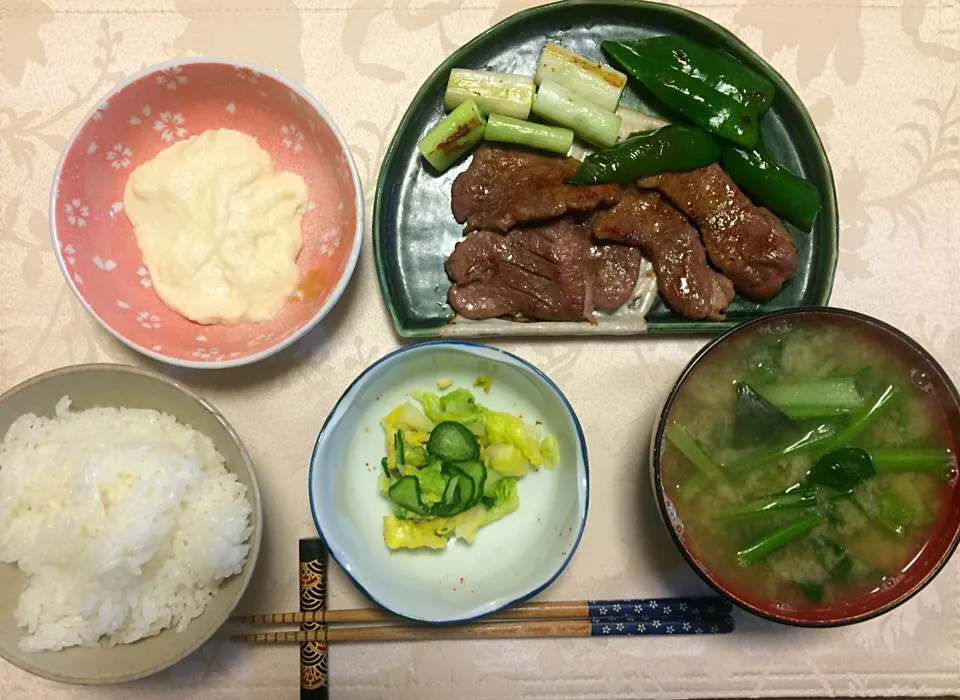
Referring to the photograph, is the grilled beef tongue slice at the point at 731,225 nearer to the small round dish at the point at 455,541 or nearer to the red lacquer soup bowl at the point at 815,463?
the red lacquer soup bowl at the point at 815,463

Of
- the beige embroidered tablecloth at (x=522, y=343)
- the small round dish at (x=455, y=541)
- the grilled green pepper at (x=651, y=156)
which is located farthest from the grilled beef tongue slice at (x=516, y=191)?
the small round dish at (x=455, y=541)

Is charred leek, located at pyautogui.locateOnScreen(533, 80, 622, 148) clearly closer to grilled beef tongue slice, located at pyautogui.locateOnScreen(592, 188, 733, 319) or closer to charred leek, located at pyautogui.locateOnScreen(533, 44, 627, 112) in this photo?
charred leek, located at pyautogui.locateOnScreen(533, 44, 627, 112)

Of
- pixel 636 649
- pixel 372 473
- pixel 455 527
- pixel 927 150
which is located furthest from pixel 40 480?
pixel 927 150

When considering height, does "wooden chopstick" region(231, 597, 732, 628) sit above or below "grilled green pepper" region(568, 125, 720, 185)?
below

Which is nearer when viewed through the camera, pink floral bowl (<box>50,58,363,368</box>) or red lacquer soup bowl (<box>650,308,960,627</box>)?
red lacquer soup bowl (<box>650,308,960,627</box>)

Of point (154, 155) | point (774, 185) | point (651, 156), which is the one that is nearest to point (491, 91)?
point (651, 156)

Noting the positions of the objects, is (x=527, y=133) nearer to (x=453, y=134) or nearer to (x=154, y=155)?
(x=453, y=134)

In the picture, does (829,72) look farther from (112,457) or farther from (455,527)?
(112,457)

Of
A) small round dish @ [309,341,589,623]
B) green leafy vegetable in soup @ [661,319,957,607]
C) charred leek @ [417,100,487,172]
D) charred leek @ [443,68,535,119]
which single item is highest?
charred leek @ [443,68,535,119]

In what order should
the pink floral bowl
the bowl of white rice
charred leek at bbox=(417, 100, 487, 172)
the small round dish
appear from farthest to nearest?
charred leek at bbox=(417, 100, 487, 172)
the pink floral bowl
the small round dish
the bowl of white rice

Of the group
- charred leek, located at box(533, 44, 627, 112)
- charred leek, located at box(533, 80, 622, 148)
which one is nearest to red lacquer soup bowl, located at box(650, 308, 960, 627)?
charred leek, located at box(533, 80, 622, 148)
